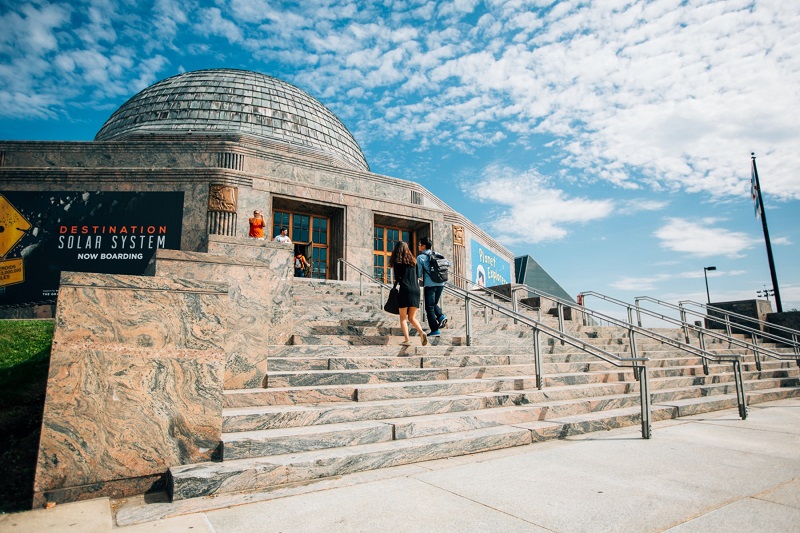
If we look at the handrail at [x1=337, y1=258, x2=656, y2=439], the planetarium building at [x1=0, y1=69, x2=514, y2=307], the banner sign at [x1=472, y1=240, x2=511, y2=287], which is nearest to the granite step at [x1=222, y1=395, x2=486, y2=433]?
the handrail at [x1=337, y1=258, x2=656, y2=439]

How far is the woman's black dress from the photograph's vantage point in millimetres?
5480

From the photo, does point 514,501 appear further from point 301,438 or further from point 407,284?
point 407,284

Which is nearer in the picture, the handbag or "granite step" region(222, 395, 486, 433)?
"granite step" region(222, 395, 486, 433)

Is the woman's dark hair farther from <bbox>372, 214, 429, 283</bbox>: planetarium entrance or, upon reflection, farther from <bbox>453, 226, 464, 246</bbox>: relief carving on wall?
<bbox>453, 226, 464, 246</bbox>: relief carving on wall

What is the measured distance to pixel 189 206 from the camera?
10703 millimetres

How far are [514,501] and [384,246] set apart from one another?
1141 centimetres

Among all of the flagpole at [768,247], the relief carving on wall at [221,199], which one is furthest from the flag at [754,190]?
the relief carving on wall at [221,199]

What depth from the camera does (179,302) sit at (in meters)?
2.82

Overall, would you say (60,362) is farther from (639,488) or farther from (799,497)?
(799,497)

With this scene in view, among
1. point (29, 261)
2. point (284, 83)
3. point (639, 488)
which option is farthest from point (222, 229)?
point (284, 83)

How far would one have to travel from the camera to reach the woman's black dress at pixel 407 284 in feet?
18.0

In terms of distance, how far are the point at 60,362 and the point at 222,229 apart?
8.69m

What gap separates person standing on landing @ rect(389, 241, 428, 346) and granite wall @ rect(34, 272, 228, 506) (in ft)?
9.40

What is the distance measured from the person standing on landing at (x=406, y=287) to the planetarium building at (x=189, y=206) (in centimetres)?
480
